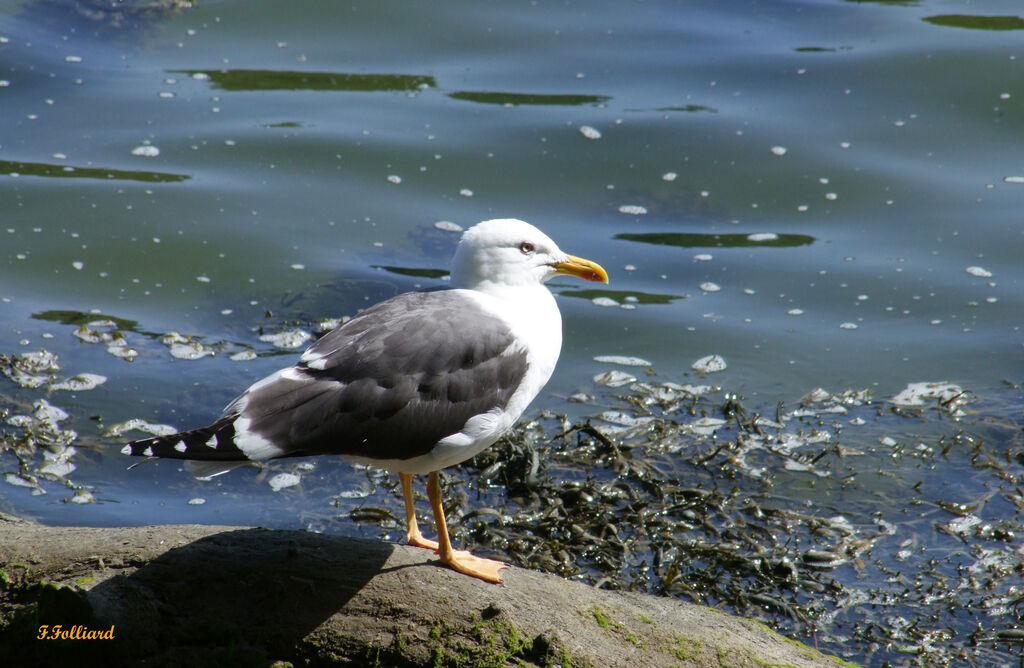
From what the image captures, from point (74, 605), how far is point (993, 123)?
1075cm

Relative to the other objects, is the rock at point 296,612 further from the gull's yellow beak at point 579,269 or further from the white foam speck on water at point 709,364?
the white foam speck on water at point 709,364

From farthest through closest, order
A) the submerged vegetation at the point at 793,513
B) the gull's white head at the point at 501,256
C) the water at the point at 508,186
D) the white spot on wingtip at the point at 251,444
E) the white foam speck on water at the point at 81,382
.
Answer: the water at the point at 508,186 < the white foam speck on water at the point at 81,382 < the submerged vegetation at the point at 793,513 < the gull's white head at the point at 501,256 < the white spot on wingtip at the point at 251,444

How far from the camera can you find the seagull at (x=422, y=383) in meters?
3.80

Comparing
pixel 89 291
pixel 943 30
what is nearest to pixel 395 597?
pixel 89 291

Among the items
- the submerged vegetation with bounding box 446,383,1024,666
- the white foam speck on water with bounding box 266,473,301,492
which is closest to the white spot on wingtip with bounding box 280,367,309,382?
the submerged vegetation with bounding box 446,383,1024,666

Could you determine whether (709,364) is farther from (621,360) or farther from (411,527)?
(411,527)

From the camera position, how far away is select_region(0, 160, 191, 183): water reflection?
1005cm

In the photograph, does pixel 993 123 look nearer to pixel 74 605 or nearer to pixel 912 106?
pixel 912 106

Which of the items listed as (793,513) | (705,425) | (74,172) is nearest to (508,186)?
(74,172)

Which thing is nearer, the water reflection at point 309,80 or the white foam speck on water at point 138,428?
the white foam speck on water at point 138,428

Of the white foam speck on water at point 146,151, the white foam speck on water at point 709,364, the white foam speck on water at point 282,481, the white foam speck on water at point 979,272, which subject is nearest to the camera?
the white foam speck on water at point 282,481

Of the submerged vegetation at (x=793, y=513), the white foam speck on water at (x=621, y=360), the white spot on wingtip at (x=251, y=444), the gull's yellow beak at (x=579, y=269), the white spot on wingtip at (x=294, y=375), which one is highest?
the gull's yellow beak at (x=579, y=269)

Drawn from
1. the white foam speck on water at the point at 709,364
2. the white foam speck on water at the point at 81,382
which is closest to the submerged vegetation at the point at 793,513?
the white foam speck on water at the point at 709,364

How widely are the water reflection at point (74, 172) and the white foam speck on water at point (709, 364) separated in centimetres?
547
